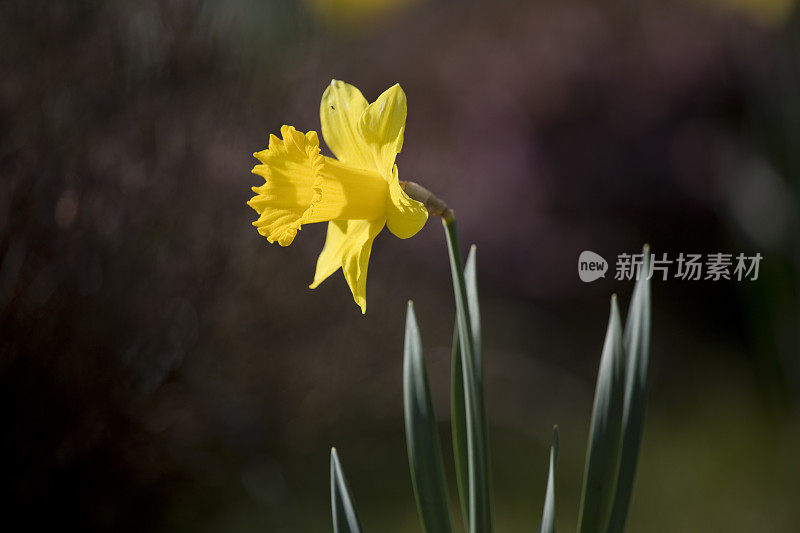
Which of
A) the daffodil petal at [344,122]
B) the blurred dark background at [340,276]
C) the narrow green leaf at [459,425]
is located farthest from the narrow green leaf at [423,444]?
the blurred dark background at [340,276]

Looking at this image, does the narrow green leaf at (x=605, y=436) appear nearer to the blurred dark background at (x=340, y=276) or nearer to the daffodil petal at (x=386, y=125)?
the daffodil petal at (x=386, y=125)

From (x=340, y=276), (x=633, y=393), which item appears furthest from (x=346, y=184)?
(x=340, y=276)

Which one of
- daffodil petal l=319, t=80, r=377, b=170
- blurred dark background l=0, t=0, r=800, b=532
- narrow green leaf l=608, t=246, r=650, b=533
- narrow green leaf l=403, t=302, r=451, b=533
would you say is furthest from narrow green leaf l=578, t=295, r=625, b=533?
blurred dark background l=0, t=0, r=800, b=532

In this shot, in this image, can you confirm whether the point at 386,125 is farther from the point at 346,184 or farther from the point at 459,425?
the point at 459,425

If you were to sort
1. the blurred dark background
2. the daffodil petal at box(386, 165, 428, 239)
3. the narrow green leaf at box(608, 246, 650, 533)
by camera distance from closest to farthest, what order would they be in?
the daffodil petal at box(386, 165, 428, 239), the narrow green leaf at box(608, 246, 650, 533), the blurred dark background

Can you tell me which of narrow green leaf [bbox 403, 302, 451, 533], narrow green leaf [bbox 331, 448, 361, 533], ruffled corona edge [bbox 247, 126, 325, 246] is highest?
ruffled corona edge [bbox 247, 126, 325, 246]

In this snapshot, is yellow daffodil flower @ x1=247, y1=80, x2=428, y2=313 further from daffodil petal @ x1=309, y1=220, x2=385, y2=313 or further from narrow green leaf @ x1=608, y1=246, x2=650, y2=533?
narrow green leaf @ x1=608, y1=246, x2=650, y2=533
